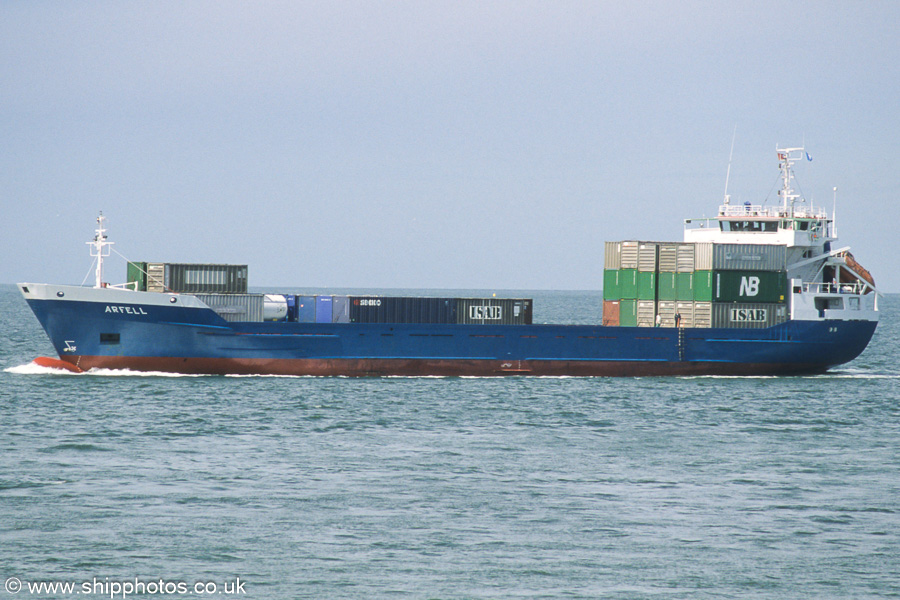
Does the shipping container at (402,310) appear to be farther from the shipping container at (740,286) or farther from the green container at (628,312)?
the shipping container at (740,286)

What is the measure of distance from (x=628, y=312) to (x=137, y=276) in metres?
22.6

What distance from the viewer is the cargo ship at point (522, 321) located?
3950 cm

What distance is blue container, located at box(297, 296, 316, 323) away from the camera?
1673 inches

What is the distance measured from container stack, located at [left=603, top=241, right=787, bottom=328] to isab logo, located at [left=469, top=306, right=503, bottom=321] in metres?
6.49

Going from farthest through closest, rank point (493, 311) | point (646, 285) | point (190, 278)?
point (646, 285), point (493, 311), point (190, 278)

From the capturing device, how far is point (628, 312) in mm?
44875

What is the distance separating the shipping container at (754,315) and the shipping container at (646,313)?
306 cm

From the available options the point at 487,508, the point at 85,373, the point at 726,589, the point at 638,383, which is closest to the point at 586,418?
the point at 638,383

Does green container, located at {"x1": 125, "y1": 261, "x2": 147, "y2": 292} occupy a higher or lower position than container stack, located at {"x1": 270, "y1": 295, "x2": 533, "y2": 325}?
higher

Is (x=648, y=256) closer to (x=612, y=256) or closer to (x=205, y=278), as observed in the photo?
(x=612, y=256)

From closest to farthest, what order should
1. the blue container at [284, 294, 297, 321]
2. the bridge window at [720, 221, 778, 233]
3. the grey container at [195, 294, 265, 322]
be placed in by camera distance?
1. the grey container at [195, 294, 265, 322]
2. the blue container at [284, 294, 297, 321]
3. the bridge window at [720, 221, 778, 233]

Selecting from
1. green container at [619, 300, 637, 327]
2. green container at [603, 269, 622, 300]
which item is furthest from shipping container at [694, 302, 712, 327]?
green container at [603, 269, 622, 300]

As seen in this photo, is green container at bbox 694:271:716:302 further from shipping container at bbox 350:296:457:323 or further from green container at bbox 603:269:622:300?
shipping container at bbox 350:296:457:323

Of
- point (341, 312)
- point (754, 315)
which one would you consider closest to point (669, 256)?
point (754, 315)
